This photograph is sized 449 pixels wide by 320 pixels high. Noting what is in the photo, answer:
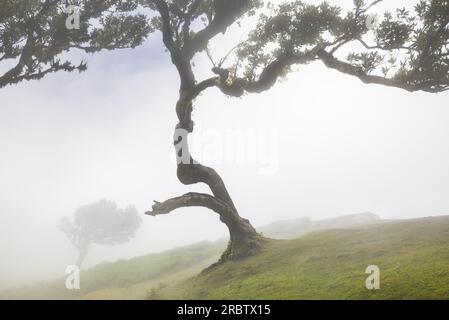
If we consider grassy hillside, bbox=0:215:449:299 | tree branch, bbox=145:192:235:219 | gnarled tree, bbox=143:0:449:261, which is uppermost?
gnarled tree, bbox=143:0:449:261

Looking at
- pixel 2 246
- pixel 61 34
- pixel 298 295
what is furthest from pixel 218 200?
pixel 2 246

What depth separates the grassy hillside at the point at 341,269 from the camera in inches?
348

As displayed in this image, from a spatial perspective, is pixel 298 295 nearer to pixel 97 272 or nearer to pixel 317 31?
pixel 317 31

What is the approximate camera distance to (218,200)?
1747cm

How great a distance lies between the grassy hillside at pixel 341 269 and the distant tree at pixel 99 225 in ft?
141

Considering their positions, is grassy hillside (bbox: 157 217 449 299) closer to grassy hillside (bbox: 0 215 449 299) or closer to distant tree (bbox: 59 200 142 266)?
grassy hillside (bbox: 0 215 449 299)

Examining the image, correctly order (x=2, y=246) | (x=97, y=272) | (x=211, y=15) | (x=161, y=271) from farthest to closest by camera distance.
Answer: (x=2, y=246) → (x=97, y=272) → (x=161, y=271) → (x=211, y=15)

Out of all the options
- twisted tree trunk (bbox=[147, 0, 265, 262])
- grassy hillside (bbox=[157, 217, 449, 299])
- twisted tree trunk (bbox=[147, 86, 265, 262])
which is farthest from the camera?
twisted tree trunk (bbox=[147, 86, 265, 262])

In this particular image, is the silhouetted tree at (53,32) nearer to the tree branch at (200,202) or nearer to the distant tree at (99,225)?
the tree branch at (200,202)

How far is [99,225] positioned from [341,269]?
165 feet

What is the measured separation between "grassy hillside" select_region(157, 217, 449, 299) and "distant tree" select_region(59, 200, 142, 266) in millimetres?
42899

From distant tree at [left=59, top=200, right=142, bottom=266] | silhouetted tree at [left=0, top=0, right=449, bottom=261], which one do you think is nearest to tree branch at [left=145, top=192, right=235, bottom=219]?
silhouetted tree at [left=0, top=0, right=449, bottom=261]

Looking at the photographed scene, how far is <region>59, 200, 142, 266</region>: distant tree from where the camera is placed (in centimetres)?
5500
